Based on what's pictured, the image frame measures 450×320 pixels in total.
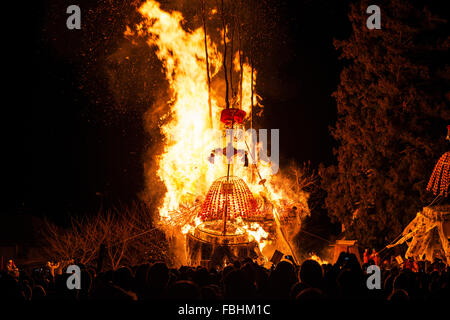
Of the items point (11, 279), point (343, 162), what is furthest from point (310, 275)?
point (343, 162)

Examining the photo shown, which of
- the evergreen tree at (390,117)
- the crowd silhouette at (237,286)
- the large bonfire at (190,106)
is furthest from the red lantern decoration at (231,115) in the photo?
the evergreen tree at (390,117)

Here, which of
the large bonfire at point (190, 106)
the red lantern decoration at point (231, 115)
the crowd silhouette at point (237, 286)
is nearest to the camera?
the crowd silhouette at point (237, 286)

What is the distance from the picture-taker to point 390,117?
11008mm

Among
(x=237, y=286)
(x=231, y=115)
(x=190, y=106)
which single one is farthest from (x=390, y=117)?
(x=237, y=286)

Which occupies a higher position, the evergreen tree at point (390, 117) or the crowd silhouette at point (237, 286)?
the evergreen tree at point (390, 117)

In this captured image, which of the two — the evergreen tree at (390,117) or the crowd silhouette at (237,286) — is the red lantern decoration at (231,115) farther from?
the evergreen tree at (390,117)

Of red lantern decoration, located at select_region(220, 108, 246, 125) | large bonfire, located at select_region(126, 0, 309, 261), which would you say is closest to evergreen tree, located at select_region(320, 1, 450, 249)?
large bonfire, located at select_region(126, 0, 309, 261)

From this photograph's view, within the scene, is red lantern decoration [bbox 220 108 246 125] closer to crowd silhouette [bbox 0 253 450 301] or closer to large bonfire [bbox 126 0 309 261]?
crowd silhouette [bbox 0 253 450 301]

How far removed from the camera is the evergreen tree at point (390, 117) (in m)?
10.4

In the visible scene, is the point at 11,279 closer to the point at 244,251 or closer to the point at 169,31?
the point at 244,251

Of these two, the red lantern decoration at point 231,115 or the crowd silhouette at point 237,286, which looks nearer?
the crowd silhouette at point 237,286

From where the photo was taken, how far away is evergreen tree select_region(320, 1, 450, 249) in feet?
34.2

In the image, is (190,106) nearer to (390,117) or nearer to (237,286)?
(390,117)

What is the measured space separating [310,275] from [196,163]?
8048 mm
